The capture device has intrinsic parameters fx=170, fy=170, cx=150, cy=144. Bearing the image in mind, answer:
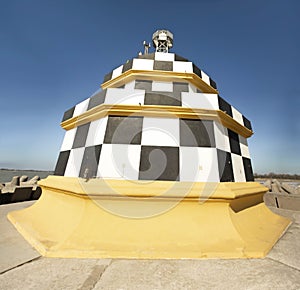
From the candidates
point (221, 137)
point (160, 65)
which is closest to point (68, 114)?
point (160, 65)

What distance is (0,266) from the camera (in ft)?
4.60

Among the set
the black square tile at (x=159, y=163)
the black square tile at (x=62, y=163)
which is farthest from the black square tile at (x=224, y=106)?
the black square tile at (x=62, y=163)

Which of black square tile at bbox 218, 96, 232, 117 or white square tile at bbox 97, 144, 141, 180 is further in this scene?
black square tile at bbox 218, 96, 232, 117

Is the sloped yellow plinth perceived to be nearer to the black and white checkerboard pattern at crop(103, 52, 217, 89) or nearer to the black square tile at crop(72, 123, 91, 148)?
the black square tile at crop(72, 123, 91, 148)

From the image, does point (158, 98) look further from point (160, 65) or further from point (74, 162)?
point (74, 162)

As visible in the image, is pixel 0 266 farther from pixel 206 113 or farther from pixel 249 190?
pixel 249 190

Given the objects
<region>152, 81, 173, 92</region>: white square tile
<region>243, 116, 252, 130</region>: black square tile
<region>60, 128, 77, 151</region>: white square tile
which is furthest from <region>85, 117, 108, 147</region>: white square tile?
<region>243, 116, 252, 130</region>: black square tile

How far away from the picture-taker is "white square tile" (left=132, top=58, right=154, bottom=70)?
351 centimetres

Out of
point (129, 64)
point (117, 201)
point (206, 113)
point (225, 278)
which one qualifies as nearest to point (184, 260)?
point (225, 278)

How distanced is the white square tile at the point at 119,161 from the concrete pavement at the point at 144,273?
2.97ft

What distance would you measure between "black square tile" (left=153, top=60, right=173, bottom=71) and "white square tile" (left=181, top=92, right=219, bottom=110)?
132 cm

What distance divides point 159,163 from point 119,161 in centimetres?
52

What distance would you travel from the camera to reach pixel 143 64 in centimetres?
354

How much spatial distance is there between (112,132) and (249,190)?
210 centimetres
